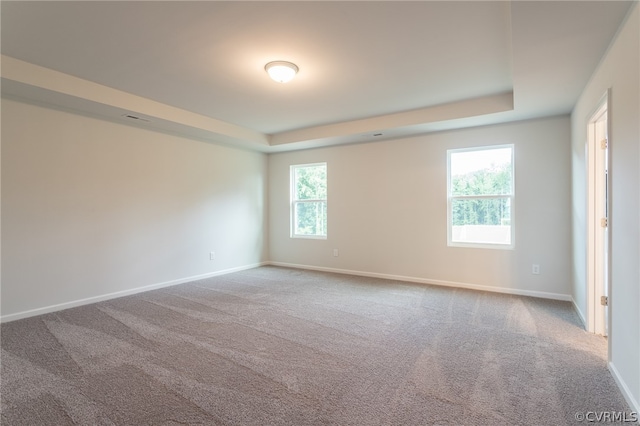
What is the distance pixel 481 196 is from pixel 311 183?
3075 mm

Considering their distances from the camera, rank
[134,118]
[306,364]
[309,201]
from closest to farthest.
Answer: [306,364] < [134,118] < [309,201]

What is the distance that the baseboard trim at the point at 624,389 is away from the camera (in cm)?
173

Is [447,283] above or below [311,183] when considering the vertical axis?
below

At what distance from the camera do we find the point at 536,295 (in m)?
4.05

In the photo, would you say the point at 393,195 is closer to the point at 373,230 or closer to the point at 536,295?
the point at 373,230

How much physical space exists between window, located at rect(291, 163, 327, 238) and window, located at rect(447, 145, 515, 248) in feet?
7.68

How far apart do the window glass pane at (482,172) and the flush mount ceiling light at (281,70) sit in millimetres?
2925

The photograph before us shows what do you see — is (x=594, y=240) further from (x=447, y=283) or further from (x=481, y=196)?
(x=447, y=283)

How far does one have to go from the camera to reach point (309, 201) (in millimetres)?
6141

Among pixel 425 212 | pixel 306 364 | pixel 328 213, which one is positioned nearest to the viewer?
pixel 306 364

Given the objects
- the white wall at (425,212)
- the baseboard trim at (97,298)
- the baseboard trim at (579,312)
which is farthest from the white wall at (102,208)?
the baseboard trim at (579,312)

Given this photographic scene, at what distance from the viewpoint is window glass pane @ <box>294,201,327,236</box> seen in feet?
19.7

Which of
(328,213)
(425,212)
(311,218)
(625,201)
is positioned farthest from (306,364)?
(311,218)

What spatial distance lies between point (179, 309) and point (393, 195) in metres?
3.58
